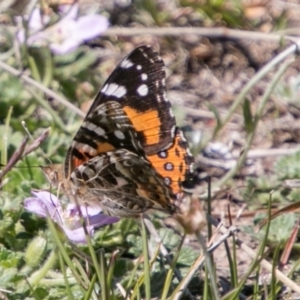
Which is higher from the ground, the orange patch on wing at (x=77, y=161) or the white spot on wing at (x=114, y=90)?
the white spot on wing at (x=114, y=90)

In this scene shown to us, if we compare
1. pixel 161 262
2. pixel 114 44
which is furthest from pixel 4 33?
pixel 161 262

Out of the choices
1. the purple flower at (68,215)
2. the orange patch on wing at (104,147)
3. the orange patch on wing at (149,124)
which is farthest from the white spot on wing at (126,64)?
the purple flower at (68,215)

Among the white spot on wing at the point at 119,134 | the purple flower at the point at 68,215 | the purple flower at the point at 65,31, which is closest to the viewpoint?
the purple flower at the point at 68,215

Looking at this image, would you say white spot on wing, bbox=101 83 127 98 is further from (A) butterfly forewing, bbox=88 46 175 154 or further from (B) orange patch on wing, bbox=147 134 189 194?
(B) orange patch on wing, bbox=147 134 189 194

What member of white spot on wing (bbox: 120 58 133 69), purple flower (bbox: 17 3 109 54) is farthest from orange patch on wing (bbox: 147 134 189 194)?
purple flower (bbox: 17 3 109 54)

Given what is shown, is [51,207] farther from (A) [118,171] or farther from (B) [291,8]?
(B) [291,8]

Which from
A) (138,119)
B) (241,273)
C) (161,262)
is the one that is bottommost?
(241,273)

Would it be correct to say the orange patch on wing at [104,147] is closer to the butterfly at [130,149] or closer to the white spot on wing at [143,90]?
the butterfly at [130,149]
